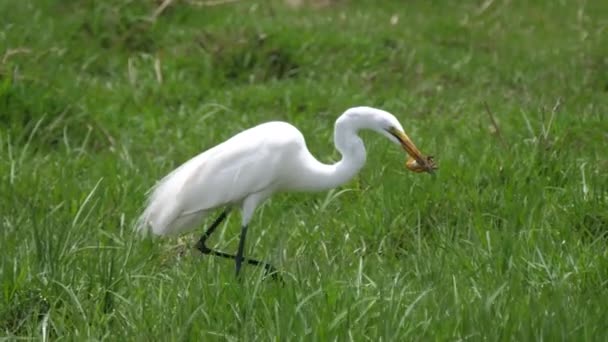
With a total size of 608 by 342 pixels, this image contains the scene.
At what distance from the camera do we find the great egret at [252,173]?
5.05 metres

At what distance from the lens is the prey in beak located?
16.1 feet

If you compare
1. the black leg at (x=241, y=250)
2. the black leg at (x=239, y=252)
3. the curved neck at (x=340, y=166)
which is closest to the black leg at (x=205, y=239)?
the black leg at (x=239, y=252)

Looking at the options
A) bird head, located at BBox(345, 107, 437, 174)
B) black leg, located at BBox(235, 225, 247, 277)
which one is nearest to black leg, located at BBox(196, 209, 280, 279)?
black leg, located at BBox(235, 225, 247, 277)

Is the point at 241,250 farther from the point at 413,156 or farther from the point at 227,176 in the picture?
the point at 413,156

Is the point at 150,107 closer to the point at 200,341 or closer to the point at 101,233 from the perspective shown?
the point at 101,233

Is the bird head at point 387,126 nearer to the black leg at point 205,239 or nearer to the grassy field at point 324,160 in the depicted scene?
the grassy field at point 324,160

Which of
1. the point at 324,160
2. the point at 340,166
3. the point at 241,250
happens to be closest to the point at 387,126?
the point at 340,166

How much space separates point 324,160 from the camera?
6645mm

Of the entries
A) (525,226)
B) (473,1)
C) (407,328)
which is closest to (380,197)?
(525,226)

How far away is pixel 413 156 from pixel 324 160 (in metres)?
1.72

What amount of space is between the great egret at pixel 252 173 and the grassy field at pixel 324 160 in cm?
15

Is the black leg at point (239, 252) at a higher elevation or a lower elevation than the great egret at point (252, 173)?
lower

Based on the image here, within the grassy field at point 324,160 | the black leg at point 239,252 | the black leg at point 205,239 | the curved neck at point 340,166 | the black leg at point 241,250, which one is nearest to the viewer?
the grassy field at point 324,160

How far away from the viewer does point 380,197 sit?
569cm
